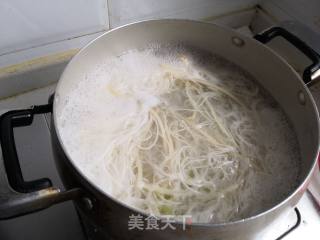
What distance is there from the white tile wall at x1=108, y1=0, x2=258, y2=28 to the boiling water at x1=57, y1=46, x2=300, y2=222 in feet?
0.36

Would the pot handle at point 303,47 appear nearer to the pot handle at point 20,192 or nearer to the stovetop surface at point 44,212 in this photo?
the stovetop surface at point 44,212

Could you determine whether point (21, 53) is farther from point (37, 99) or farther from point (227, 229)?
point (227, 229)

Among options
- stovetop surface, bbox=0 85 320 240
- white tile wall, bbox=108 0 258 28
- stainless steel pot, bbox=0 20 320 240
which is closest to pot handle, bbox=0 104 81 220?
stainless steel pot, bbox=0 20 320 240

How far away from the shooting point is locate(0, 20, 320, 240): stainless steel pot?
1.41 feet

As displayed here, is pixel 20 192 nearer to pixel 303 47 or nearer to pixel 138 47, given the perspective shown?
pixel 138 47

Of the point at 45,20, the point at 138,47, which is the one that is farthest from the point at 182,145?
the point at 45,20

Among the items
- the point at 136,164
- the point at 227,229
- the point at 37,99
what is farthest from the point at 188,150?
the point at 37,99

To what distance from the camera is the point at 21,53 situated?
0.72m

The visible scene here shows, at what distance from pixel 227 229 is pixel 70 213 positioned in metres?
0.36

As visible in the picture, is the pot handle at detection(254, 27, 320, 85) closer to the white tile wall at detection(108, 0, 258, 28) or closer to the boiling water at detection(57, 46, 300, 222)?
the boiling water at detection(57, 46, 300, 222)

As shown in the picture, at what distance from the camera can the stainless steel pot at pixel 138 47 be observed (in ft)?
1.41

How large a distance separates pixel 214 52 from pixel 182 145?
240 millimetres

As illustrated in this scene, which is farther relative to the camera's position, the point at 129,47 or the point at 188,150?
the point at 129,47

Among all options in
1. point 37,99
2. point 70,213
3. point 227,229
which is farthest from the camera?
point 37,99
